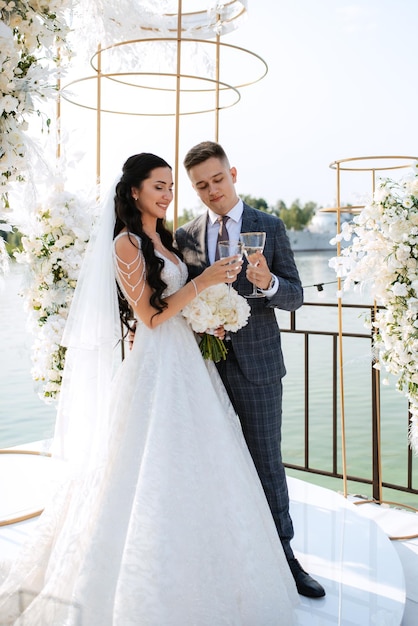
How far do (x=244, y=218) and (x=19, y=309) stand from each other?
1.48 m

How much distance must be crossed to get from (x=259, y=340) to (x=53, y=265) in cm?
126

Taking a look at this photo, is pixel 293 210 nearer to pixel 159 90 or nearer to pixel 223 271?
pixel 159 90

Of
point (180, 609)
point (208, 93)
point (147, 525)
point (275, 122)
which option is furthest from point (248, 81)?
point (275, 122)

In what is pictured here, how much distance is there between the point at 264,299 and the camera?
2.50 metres

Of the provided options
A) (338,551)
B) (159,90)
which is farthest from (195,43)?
(338,551)

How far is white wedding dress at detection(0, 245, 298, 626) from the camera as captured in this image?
198cm

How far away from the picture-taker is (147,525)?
6.65 feet

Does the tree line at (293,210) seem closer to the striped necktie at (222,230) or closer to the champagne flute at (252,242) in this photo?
the striped necktie at (222,230)

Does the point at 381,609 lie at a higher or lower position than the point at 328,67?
lower

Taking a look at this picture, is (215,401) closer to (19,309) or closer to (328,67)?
(19,309)

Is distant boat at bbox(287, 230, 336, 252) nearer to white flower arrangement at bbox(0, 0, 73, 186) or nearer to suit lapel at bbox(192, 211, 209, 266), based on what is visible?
suit lapel at bbox(192, 211, 209, 266)

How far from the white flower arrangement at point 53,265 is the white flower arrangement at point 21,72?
1.48 m

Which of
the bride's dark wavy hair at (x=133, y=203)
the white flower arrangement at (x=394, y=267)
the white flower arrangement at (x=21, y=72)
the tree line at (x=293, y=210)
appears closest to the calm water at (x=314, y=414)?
the white flower arrangement at (x=394, y=267)

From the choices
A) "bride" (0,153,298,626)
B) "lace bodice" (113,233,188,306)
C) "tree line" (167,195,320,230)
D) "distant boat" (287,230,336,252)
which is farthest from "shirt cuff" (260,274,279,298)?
"tree line" (167,195,320,230)
